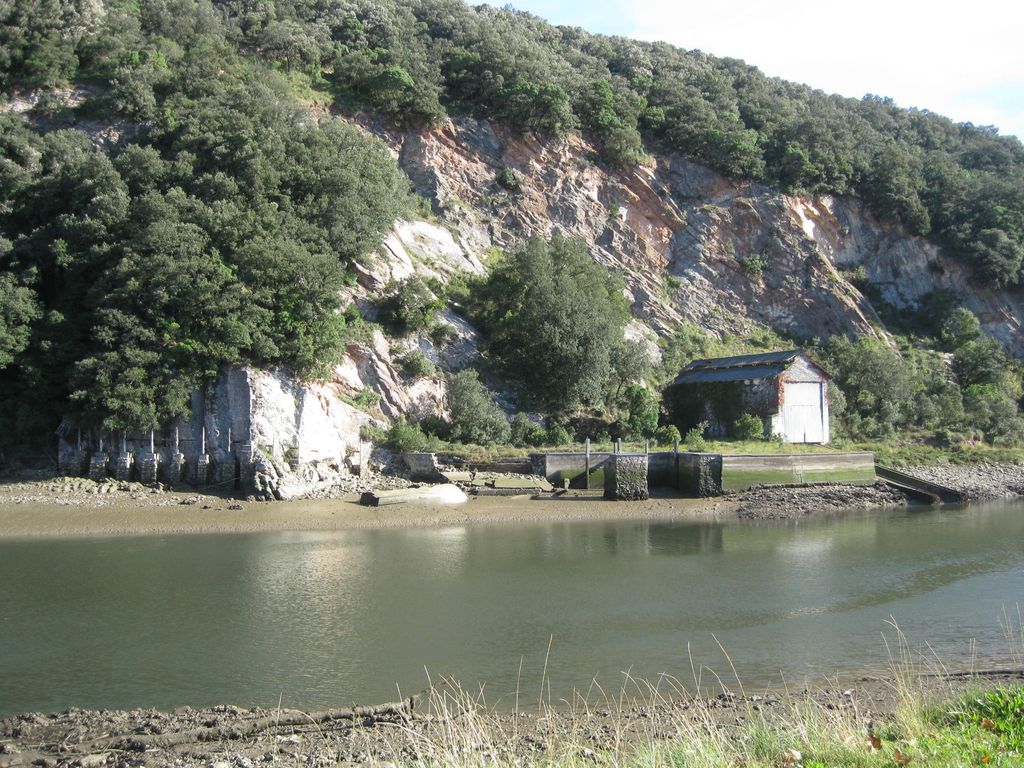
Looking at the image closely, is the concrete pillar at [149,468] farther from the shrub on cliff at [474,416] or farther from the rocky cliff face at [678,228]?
the rocky cliff face at [678,228]

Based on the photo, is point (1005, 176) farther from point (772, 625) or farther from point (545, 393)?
point (772, 625)

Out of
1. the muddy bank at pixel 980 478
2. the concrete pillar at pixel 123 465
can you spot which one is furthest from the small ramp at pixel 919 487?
the concrete pillar at pixel 123 465

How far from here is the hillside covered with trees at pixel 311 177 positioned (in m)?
31.7

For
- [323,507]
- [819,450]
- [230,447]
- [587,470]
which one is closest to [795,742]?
[323,507]

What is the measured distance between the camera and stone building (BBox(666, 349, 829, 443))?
1634 inches

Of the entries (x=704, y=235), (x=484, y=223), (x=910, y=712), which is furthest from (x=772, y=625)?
(x=704, y=235)

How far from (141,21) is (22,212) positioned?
19.7 meters

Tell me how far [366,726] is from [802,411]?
35.4 m

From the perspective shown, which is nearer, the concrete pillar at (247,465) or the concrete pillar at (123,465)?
the concrete pillar at (247,465)

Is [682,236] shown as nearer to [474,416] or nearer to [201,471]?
[474,416]

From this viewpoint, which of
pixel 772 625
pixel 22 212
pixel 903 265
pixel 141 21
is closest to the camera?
pixel 772 625

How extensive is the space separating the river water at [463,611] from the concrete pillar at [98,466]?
5740 millimetres

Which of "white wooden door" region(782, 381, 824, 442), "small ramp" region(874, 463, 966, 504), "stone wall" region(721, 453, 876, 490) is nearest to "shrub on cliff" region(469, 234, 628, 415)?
"stone wall" region(721, 453, 876, 490)

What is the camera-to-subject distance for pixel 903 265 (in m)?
59.7
